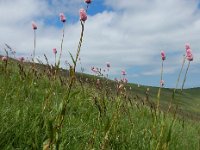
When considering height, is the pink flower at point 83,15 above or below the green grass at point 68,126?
above

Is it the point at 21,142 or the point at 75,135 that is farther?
the point at 75,135

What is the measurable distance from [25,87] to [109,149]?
2.68 m

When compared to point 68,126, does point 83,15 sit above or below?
above

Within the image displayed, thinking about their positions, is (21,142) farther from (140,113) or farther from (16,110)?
(140,113)

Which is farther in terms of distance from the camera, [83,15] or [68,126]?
[68,126]

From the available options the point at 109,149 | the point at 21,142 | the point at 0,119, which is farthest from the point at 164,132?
the point at 0,119

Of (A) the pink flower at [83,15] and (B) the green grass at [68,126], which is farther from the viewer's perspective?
(B) the green grass at [68,126]

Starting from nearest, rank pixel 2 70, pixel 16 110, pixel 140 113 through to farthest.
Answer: pixel 16 110
pixel 2 70
pixel 140 113

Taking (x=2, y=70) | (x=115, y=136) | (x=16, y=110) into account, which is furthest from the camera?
Result: (x=2, y=70)

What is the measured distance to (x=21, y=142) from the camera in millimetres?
4723

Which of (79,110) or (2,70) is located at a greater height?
(2,70)

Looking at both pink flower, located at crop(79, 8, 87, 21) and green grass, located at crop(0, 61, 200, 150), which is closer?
pink flower, located at crop(79, 8, 87, 21)

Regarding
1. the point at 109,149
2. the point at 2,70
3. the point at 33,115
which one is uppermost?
the point at 2,70

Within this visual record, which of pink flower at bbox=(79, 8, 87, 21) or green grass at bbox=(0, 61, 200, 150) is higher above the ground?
pink flower at bbox=(79, 8, 87, 21)
